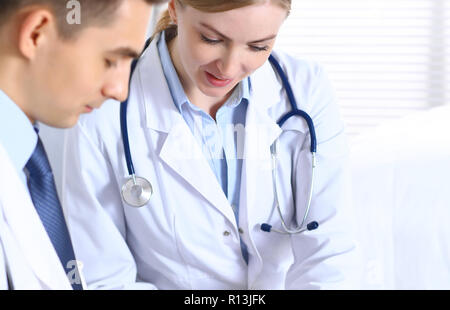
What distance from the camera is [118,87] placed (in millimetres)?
515

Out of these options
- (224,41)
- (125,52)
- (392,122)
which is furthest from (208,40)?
(392,122)

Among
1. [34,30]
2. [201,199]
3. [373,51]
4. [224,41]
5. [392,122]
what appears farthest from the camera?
[392,122]

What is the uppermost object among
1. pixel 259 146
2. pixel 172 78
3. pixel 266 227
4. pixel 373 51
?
pixel 373 51

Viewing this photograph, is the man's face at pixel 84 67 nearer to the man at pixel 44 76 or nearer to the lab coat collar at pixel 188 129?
the man at pixel 44 76

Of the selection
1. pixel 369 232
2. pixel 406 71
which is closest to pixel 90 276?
pixel 369 232

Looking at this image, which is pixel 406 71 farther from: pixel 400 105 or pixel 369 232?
pixel 369 232

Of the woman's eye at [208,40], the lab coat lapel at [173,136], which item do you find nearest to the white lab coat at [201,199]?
the lab coat lapel at [173,136]

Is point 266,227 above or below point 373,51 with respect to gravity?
below

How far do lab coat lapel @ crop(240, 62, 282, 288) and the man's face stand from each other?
13.9 inches

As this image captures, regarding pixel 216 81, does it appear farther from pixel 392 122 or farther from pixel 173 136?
pixel 392 122

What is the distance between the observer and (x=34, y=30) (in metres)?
0.49

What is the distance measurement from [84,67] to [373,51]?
2.88 ft

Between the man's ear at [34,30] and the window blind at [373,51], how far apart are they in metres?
0.69

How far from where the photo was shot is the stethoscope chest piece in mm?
796
